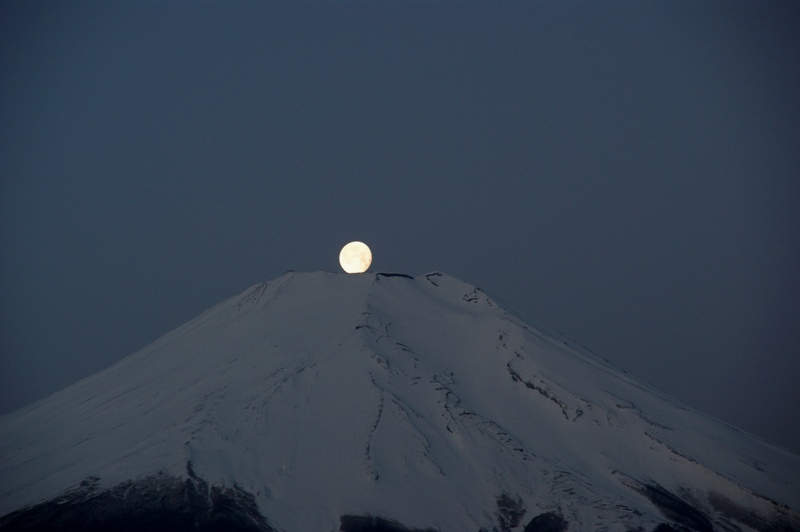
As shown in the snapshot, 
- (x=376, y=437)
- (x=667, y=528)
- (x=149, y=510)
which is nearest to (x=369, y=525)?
(x=376, y=437)

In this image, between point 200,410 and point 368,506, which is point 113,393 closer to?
point 200,410

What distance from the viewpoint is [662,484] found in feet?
244

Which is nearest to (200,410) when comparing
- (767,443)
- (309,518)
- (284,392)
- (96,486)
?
(284,392)

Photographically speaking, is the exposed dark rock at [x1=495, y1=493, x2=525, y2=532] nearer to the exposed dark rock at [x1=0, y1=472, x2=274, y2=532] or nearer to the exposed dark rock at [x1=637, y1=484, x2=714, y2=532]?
the exposed dark rock at [x1=637, y1=484, x2=714, y2=532]

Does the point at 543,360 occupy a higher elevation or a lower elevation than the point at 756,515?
higher

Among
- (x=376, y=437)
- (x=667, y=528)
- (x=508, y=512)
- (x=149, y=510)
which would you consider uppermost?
(x=376, y=437)

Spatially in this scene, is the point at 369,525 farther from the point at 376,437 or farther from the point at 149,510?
the point at 149,510

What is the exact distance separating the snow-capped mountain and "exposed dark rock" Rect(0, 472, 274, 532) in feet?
0.45

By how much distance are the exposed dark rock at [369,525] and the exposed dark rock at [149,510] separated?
4961 millimetres

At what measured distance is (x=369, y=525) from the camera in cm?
6550

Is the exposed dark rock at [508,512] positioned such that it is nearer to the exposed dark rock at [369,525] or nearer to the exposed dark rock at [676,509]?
the exposed dark rock at [369,525]

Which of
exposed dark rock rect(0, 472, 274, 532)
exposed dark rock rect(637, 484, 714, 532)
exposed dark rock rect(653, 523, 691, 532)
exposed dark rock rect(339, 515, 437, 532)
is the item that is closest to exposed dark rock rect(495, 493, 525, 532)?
exposed dark rock rect(339, 515, 437, 532)

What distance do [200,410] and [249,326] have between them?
16.7 m

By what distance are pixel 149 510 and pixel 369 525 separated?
14956mm
